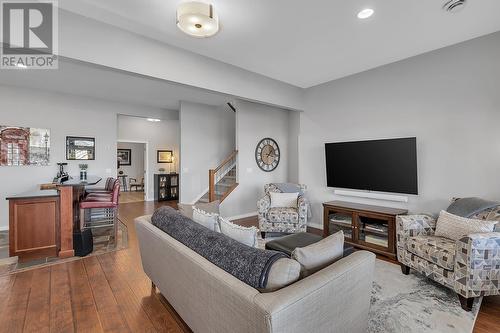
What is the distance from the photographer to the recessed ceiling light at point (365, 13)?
7.66 ft

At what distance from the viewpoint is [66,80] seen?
179 inches

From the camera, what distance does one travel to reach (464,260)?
6.94 ft

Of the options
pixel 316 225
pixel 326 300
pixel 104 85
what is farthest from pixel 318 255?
pixel 104 85

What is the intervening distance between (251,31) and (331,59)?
1.43 metres

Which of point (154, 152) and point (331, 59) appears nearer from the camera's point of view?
point (331, 59)

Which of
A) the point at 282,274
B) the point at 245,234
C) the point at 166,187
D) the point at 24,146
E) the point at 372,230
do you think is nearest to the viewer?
the point at 282,274

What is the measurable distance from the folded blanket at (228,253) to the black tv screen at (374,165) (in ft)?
9.78

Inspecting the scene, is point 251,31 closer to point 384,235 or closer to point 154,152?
point 384,235

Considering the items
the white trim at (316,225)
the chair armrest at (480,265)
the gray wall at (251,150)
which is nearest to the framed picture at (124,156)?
the gray wall at (251,150)

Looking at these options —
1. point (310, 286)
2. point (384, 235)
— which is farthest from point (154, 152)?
point (310, 286)

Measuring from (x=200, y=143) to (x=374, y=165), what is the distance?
14.4 ft

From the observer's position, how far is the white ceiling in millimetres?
2258

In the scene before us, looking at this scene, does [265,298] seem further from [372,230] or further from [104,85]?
[104,85]

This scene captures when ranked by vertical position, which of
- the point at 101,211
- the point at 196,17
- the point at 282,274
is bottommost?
the point at 101,211
